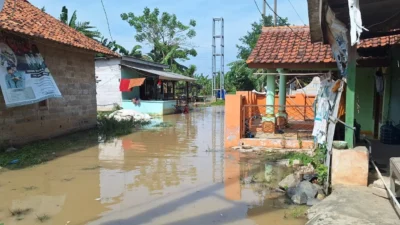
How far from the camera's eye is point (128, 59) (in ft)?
78.6

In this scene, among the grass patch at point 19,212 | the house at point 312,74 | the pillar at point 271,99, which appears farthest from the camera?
the pillar at point 271,99

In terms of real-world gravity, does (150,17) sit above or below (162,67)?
above

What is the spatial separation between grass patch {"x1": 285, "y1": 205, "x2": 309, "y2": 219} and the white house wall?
19.5 metres

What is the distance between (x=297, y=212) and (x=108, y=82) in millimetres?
20370

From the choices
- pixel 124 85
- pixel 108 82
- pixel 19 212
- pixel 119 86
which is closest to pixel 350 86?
pixel 19 212

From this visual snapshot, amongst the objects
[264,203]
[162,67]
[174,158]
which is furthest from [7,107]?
[162,67]

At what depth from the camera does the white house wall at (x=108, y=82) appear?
23.3 m

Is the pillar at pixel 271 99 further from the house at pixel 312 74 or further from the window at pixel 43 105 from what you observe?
the window at pixel 43 105

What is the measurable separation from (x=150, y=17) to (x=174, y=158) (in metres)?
33.9

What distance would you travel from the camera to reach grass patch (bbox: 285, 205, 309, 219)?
504 cm

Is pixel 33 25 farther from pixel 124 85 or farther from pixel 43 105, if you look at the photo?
pixel 124 85

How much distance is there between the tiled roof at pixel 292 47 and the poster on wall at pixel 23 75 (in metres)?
6.62

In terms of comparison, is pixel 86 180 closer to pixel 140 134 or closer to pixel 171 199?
pixel 171 199

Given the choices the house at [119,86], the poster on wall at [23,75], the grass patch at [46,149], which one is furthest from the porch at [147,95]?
the poster on wall at [23,75]
